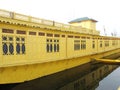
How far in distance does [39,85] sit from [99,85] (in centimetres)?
708

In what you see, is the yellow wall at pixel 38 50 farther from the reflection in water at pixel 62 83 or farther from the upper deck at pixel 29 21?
the reflection in water at pixel 62 83

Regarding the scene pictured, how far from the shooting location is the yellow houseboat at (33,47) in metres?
13.4

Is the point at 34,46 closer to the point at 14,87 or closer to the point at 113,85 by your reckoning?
the point at 14,87

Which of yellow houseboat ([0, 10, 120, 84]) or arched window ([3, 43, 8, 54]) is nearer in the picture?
arched window ([3, 43, 8, 54])

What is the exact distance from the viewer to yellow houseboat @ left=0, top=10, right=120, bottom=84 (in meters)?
13.4

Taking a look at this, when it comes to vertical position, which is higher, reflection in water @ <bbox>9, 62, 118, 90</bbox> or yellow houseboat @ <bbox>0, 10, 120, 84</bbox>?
yellow houseboat @ <bbox>0, 10, 120, 84</bbox>

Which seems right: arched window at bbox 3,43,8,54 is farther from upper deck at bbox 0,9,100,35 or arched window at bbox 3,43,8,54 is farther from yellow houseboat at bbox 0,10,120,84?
upper deck at bbox 0,9,100,35

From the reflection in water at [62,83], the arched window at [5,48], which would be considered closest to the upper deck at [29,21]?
the arched window at [5,48]

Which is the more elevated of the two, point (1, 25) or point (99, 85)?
point (1, 25)

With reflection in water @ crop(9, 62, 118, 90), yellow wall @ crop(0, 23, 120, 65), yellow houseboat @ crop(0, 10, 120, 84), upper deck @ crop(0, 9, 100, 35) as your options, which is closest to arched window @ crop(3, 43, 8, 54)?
yellow houseboat @ crop(0, 10, 120, 84)

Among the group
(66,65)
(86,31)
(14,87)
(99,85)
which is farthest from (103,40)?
(14,87)

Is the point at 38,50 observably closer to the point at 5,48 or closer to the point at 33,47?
the point at 33,47

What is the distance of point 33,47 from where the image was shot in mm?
15992

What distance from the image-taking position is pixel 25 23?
49.3 ft
